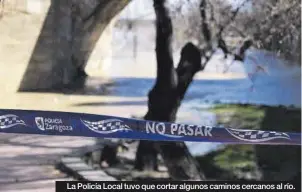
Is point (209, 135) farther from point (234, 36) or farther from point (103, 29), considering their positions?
point (103, 29)

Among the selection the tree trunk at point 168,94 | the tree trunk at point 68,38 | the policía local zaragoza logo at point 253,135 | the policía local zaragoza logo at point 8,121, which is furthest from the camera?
the policía local zaragoza logo at point 253,135

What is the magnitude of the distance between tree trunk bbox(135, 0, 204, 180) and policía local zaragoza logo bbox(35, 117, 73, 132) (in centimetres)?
58

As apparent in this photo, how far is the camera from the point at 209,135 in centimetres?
409

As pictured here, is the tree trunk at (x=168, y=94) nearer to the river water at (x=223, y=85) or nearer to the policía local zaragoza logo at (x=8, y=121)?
the river water at (x=223, y=85)

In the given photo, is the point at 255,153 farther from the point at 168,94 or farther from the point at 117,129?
the point at 117,129

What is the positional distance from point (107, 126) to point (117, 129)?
0.24 feet

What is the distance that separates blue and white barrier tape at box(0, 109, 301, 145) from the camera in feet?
12.4

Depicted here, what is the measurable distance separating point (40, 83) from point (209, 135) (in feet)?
4.22

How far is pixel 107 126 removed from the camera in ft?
12.8

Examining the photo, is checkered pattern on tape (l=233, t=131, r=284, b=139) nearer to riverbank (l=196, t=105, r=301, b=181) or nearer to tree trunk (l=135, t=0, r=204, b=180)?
riverbank (l=196, t=105, r=301, b=181)
